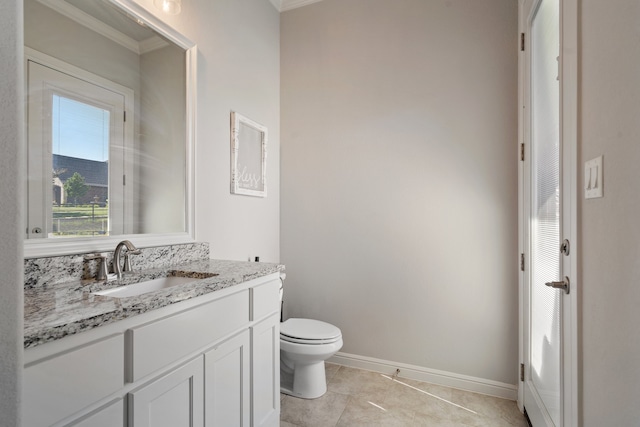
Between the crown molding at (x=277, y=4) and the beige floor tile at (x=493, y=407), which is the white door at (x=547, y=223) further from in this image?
the crown molding at (x=277, y=4)

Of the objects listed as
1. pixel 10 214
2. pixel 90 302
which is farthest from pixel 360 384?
pixel 10 214

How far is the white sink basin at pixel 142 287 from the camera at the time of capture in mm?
1239

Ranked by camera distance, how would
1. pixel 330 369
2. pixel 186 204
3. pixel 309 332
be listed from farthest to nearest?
pixel 330 369 < pixel 309 332 < pixel 186 204

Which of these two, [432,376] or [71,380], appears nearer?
[71,380]

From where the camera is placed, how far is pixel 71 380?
78 centimetres

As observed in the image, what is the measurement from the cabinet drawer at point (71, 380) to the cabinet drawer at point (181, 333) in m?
0.05

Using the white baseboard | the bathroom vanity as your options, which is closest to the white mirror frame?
the bathroom vanity

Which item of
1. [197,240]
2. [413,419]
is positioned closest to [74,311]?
[197,240]

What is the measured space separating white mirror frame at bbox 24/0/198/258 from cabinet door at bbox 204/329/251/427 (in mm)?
640

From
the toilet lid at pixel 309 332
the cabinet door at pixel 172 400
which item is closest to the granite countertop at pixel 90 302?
the cabinet door at pixel 172 400

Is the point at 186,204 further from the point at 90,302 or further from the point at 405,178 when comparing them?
the point at 405,178
